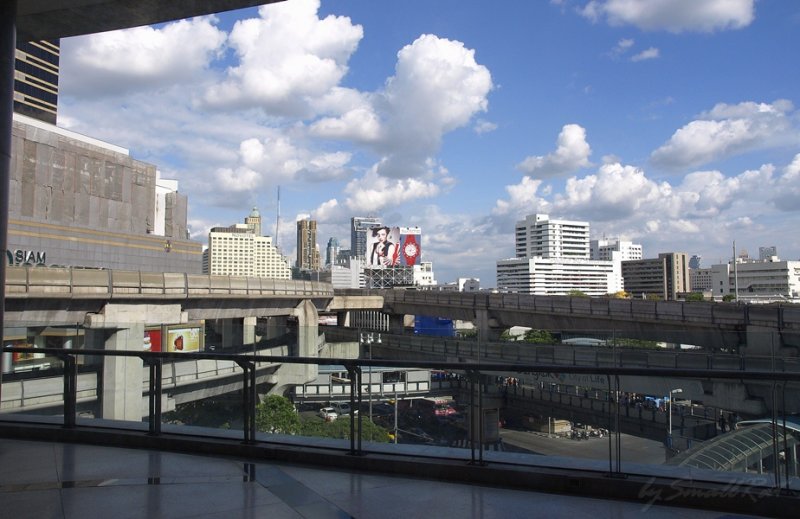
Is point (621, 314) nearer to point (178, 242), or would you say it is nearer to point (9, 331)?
point (9, 331)

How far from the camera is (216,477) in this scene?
5887 mm

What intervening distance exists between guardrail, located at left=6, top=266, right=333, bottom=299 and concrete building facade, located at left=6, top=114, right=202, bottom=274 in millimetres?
35616

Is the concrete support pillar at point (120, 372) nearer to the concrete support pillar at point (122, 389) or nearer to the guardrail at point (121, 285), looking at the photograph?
the concrete support pillar at point (122, 389)

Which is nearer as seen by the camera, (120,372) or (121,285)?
(120,372)

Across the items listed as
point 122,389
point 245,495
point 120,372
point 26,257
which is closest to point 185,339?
point 122,389

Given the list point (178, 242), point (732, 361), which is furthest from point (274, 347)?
point (178, 242)

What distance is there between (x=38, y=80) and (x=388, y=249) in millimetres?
69031

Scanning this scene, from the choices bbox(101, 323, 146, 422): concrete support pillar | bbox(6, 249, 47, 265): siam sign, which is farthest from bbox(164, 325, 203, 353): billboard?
bbox(6, 249, 47, 265): siam sign

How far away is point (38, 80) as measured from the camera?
101438mm

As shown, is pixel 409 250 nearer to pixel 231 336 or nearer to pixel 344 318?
pixel 344 318

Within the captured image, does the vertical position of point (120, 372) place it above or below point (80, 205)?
below

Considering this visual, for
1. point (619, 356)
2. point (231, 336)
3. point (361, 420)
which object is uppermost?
point (231, 336)

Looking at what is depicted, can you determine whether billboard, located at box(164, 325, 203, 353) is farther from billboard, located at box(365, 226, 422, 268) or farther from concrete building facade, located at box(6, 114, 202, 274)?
billboard, located at box(365, 226, 422, 268)

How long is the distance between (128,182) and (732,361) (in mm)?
88457
